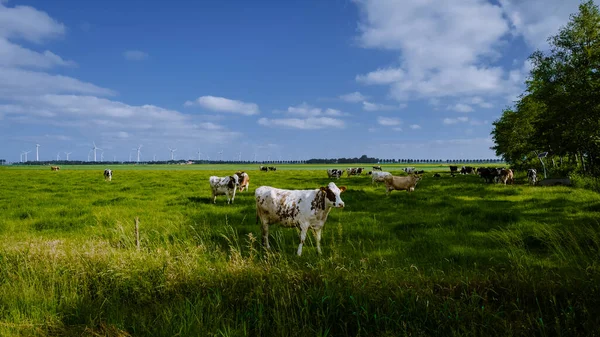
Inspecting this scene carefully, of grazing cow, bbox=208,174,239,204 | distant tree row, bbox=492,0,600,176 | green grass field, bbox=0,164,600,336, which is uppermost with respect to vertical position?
distant tree row, bbox=492,0,600,176

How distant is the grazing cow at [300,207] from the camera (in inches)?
340

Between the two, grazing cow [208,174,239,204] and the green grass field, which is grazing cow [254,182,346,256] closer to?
the green grass field

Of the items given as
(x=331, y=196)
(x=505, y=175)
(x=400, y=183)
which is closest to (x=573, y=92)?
(x=505, y=175)

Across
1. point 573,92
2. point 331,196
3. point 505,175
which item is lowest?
point 331,196

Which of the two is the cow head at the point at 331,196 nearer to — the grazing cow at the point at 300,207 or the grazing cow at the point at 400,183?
the grazing cow at the point at 300,207

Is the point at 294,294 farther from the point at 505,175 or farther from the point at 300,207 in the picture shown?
the point at 505,175

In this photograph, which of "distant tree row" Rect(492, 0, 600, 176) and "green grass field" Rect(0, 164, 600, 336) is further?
"distant tree row" Rect(492, 0, 600, 176)

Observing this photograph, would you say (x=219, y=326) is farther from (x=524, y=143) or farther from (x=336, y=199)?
(x=524, y=143)

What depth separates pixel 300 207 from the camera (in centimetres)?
878

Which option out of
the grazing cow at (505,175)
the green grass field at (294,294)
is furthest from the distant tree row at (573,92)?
the green grass field at (294,294)

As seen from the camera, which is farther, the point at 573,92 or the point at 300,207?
the point at 573,92

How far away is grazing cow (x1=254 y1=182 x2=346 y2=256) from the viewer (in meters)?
8.64

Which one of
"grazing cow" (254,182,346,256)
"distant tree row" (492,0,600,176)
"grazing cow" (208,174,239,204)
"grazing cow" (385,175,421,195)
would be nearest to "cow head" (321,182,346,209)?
"grazing cow" (254,182,346,256)

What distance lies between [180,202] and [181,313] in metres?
14.1
